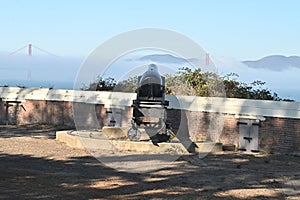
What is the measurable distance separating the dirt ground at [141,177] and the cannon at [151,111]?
2347 mm

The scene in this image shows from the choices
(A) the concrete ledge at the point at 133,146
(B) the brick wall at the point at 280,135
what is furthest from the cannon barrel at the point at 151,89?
(B) the brick wall at the point at 280,135

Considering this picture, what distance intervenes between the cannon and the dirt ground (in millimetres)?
2347

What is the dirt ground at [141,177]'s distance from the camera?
451 inches

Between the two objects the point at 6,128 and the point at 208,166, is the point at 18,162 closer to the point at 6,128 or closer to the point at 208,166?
the point at 208,166

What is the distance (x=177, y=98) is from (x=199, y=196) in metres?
12.0

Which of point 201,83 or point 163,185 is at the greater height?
point 201,83

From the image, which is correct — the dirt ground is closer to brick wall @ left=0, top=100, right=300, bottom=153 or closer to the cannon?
brick wall @ left=0, top=100, right=300, bottom=153

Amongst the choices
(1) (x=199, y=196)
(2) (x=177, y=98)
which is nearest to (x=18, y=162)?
(1) (x=199, y=196)

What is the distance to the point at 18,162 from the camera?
15602 millimetres

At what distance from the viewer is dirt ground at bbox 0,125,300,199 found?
37.6 ft

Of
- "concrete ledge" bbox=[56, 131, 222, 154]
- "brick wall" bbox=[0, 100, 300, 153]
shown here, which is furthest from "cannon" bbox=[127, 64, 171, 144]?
"brick wall" bbox=[0, 100, 300, 153]

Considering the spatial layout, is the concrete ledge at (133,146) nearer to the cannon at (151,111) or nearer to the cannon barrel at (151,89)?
the cannon at (151,111)

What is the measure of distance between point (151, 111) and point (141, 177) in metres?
6.65

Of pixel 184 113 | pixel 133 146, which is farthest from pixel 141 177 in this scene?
pixel 184 113
